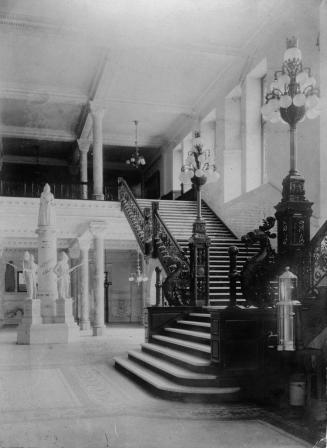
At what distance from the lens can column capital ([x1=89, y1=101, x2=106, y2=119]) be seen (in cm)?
2108

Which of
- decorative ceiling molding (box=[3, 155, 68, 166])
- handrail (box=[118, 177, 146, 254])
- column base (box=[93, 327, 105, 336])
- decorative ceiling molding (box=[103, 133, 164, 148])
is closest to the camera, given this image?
handrail (box=[118, 177, 146, 254])

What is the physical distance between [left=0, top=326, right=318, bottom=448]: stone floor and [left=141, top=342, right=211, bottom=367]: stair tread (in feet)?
2.47

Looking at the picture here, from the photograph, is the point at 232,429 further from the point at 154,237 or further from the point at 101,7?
the point at 101,7

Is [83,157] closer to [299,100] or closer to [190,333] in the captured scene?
[190,333]

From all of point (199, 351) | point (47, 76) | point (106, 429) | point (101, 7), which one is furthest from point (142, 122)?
point (106, 429)

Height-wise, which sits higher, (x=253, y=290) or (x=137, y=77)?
(x=137, y=77)

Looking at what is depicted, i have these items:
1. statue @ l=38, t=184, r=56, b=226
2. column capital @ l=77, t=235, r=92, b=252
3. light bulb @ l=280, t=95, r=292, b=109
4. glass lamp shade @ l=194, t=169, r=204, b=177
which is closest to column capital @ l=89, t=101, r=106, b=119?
column capital @ l=77, t=235, r=92, b=252

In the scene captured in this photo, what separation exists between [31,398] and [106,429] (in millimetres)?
2082

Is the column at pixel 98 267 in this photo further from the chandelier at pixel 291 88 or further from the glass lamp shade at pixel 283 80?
the glass lamp shade at pixel 283 80

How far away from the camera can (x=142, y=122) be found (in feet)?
81.0

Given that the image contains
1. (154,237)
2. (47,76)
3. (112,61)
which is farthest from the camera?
(47,76)

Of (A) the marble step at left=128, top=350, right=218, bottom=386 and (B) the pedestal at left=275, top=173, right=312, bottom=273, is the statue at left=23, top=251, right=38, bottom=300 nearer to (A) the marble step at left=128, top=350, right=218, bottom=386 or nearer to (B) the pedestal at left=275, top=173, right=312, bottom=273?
(A) the marble step at left=128, top=350, right=218, bottom=386

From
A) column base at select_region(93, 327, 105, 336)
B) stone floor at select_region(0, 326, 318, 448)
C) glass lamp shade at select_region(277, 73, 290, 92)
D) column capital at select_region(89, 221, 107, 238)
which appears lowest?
column base at select_region(93, 327, 105, 336)

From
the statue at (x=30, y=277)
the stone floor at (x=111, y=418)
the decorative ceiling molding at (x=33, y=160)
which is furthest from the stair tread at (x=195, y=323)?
the decorative ceiling molding at (x=33, y=160)
